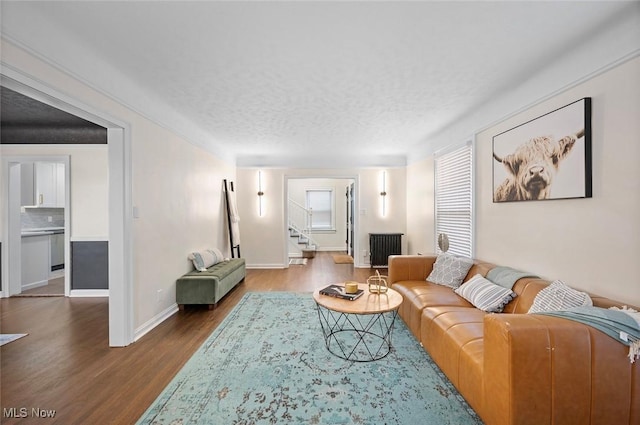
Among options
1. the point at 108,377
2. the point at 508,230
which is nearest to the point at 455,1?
the point at 508,230

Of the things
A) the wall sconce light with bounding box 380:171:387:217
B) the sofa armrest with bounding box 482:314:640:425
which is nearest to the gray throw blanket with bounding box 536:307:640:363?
the sofa armrest with bounding box 482:314:640:425

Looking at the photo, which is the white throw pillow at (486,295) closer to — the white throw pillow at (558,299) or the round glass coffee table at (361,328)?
the white throw pillow at (558,299)

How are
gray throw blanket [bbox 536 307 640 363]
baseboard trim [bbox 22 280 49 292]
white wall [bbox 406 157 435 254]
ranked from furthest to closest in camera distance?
white wall [bbox 406 157 435 254]
baseboard trim [bbox 22 280 49 292]
gray throw blanket [bbox 536 307 640 363]

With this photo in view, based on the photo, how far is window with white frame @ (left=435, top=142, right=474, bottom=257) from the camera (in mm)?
3781

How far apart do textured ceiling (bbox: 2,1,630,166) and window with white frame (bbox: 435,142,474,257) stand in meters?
0.74

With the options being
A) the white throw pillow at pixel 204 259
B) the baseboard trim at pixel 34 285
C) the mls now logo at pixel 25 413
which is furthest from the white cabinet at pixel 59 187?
the mls now logo at pixel 25 413

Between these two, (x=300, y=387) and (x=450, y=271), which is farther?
(x=450, y=271)

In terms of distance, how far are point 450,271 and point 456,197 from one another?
1385mm

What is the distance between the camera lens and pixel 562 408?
141 cm

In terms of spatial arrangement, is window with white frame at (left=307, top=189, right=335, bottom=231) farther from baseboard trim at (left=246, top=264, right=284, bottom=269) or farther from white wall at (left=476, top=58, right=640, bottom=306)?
white wall at (left=476, top=58, right=640, bottom=306)

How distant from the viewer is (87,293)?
4301 mm

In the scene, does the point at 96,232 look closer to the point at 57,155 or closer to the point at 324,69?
the point at 57,155

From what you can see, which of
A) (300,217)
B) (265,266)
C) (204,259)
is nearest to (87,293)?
(204,259)

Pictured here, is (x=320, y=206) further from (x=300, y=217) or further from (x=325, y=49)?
(x=325, y=49)
